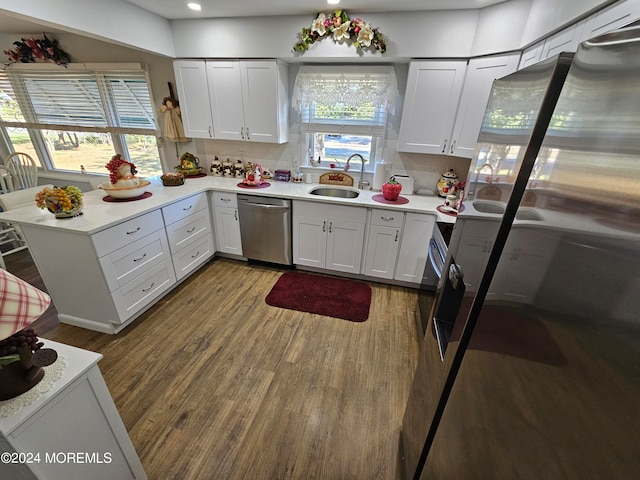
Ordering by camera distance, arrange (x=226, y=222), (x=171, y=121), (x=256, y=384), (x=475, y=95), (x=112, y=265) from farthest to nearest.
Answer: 1. (x=171, y=121)
2. (x=226, y=222)
3. (x=475, y=95)
4. (x=112, y=265)
5. (x=256, y=384)

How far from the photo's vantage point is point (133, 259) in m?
2.17

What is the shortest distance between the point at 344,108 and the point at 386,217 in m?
1.32

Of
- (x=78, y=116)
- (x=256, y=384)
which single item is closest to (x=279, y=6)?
(x=256, y=384)

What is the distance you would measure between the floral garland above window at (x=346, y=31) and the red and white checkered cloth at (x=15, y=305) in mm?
2690

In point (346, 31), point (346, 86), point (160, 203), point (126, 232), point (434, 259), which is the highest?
point (346, 31)

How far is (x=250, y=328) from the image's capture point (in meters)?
2.28

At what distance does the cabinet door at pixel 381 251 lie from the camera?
2.64 metres

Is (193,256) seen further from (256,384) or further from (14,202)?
(14,202)

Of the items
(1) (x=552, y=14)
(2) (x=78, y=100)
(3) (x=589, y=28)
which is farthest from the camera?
(2) (x=78, y=100)

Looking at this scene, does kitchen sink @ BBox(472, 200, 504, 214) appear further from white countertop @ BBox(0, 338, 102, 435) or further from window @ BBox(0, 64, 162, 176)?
window @ BBox(0, 64, 162, 176)

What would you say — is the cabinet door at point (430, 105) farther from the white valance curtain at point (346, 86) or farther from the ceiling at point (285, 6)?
the ceiling at point (285, 6)

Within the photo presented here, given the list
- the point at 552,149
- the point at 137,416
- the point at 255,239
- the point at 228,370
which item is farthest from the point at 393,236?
the point at 137,416

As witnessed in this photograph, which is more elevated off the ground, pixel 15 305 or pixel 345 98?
pixel 345 98

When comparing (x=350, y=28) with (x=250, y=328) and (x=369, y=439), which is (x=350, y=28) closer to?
(x=250, y=328)
